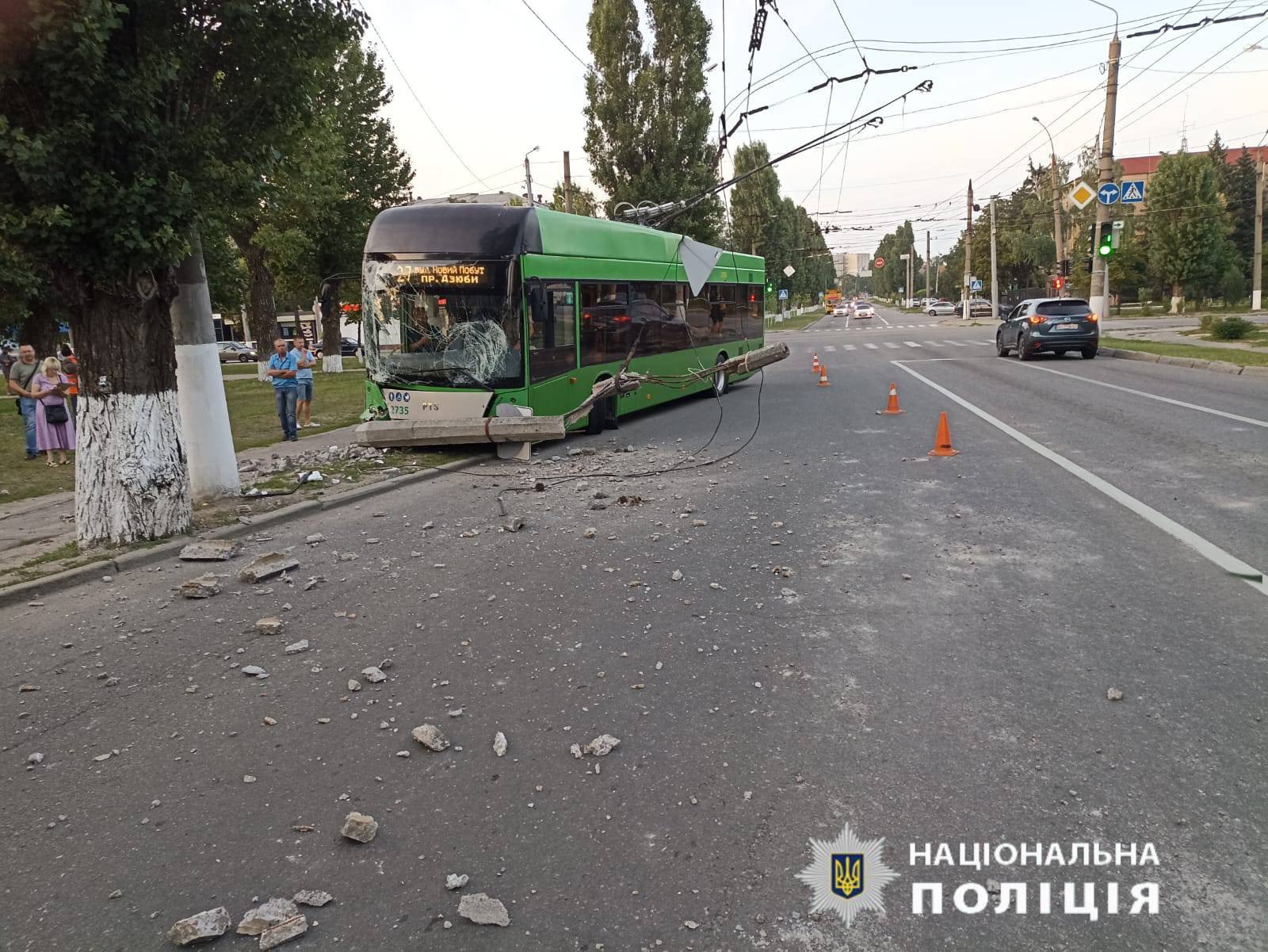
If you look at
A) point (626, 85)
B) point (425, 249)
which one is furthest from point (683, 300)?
point (626, 85)

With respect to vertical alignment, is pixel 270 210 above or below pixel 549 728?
above

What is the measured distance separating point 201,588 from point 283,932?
4.26 m

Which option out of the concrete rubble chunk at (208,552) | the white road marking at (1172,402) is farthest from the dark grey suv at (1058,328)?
the concrete rubble chunk at (208,552)

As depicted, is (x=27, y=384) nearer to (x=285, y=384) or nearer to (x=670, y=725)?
(x=285, y=384)

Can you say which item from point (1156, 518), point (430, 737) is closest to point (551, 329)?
point (1156, 518)

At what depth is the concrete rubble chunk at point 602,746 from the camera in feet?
12.4

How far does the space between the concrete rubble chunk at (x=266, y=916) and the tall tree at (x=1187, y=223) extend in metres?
60.0

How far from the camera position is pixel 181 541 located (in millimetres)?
7926

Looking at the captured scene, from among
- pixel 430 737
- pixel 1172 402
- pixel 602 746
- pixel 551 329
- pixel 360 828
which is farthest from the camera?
pixel 1172 402

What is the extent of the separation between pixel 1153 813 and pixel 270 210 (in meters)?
28.1

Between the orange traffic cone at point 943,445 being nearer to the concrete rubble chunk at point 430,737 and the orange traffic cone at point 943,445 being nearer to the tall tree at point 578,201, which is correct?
the concrete rubble chunk at point 430,737

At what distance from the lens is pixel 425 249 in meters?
11.9

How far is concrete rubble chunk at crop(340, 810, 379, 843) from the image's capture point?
3.21 metres

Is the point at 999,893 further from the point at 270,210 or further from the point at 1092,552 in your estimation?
the point at 270,210
